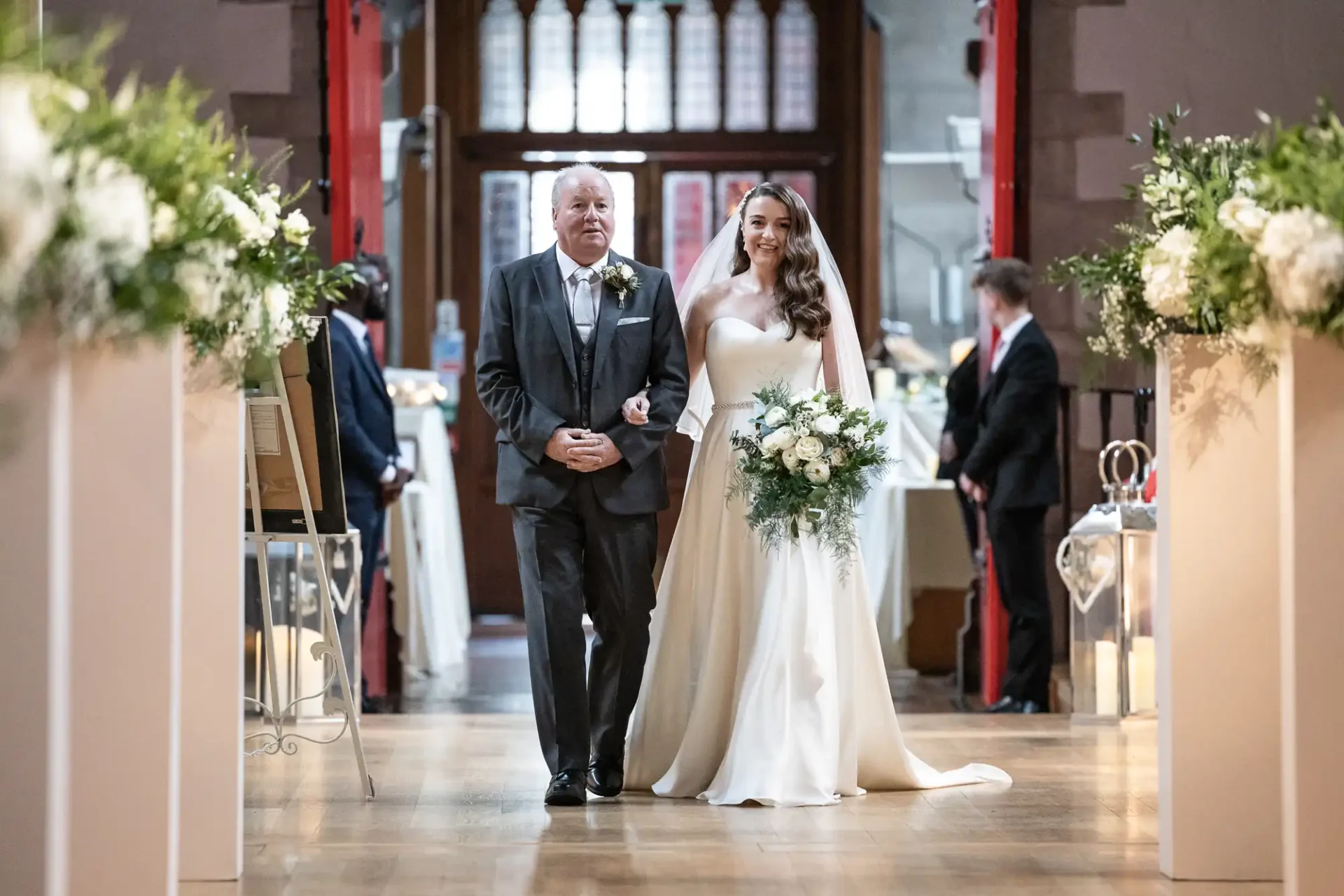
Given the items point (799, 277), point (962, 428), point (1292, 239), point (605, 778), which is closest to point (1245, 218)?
point (1292, 239)

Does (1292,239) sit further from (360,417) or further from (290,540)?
(360,417)

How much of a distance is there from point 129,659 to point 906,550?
217 inches

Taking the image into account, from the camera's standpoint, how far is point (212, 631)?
4.12 meters

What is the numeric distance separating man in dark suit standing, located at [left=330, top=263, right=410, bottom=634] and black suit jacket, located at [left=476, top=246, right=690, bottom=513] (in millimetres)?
1990

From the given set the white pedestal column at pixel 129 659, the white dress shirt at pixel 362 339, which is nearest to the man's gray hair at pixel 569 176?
the white pedestal column at pixel 129 659

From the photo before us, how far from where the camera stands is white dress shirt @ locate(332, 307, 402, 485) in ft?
23.4

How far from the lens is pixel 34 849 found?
Result: 288cm

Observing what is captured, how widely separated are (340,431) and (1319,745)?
4.48m

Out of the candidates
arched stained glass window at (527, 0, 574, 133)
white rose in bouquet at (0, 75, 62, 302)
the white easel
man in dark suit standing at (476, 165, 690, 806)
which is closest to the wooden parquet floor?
the white easel

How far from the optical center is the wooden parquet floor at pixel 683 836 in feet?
13.1

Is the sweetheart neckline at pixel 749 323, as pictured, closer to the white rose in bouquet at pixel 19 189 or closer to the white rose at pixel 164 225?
the white rose at pixel 164 225

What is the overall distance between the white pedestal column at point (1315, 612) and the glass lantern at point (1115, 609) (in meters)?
3.32

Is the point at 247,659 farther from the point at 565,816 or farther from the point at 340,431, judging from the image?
the point at 565,816

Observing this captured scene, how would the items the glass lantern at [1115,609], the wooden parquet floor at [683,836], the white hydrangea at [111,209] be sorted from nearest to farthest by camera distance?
1. the white hydrangea at [111,209]
2. the wooden parquet floor at [683,836]
3. the glass lantern at [1115,609]
